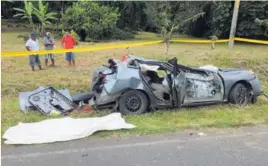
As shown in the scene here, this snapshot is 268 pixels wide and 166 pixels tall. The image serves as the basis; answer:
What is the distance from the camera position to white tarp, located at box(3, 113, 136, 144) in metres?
6.36

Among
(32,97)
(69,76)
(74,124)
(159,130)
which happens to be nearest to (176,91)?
(159,130)

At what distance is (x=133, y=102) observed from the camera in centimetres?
828

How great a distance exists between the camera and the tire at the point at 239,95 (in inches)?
360

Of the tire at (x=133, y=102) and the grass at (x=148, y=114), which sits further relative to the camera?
the tire at (x=133, y=102)

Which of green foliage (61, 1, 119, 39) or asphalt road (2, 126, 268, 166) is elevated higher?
green foliage (61, 1, 119, 39)

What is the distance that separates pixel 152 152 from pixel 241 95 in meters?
4.05

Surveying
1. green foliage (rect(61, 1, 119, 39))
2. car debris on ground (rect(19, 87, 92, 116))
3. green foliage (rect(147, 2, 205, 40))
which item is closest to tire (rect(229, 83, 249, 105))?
car debris on ground (rect(19, 87, 92, 116))

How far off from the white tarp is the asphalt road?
0.18m

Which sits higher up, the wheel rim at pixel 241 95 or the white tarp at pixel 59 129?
the wheel rim at pixel 241 95

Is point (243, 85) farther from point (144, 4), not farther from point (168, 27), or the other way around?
point (144, 4)

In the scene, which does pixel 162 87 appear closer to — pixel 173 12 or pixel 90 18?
pixel 90 18

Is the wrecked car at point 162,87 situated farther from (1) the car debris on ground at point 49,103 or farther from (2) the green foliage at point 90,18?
(2) the green foliage at point 90,18

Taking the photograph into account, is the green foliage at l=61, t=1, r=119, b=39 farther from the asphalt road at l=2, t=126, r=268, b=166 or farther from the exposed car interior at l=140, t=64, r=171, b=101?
the asphalt road at l=2, t=126, r=268, b=166

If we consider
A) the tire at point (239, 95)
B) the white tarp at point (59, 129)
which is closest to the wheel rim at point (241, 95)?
the tire at point (239, 95)
